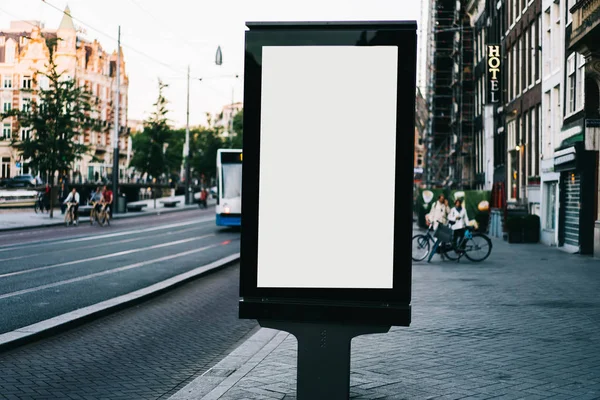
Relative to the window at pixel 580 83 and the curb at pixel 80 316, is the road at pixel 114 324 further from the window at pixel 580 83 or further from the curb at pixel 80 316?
the window at pixel 580 83

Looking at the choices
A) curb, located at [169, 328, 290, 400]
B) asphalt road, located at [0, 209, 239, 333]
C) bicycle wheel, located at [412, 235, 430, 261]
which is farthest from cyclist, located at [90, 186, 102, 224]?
curb, located at [169, 328, 290, 400]

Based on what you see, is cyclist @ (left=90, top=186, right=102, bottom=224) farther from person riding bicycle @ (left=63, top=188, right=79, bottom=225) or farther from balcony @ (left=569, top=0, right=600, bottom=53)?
balcony @ (left=569, top=0, right=600, bottom=53)

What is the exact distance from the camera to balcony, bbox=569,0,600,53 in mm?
19062

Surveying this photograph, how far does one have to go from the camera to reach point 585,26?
1970cm

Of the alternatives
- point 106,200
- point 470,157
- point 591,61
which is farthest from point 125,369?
point 470,157

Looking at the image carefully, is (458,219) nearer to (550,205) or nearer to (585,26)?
(585,26)

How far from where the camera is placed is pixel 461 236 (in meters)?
19.9

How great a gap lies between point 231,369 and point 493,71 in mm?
32389

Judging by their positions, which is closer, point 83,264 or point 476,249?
point 83,264

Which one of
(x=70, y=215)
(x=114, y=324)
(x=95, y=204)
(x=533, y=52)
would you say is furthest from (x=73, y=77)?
(x=114, y=324)

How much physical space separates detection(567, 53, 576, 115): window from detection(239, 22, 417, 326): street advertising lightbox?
2122cm

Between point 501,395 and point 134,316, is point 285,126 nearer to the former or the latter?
point 501,395

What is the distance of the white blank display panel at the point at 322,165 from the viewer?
4.93 meters

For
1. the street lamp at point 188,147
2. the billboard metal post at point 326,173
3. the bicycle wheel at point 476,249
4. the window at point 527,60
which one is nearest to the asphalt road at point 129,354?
the billboard metal post at point 326,173
